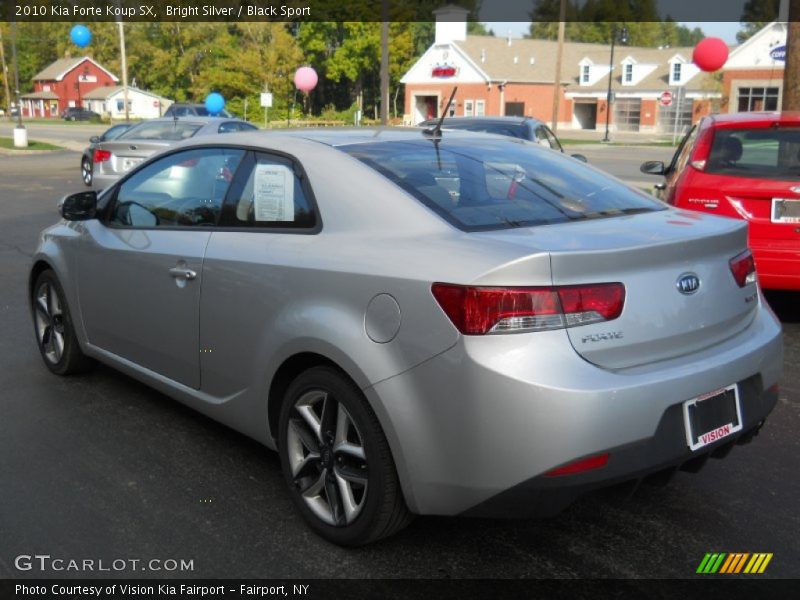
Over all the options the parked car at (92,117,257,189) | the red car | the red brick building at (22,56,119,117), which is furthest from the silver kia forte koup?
the red brick building at (22,56,119,117)

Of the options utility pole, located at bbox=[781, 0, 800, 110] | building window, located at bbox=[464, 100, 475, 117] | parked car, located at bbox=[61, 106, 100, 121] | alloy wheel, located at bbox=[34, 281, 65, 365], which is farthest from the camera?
parked car, located at bbox=[61, 106, 100, 121]

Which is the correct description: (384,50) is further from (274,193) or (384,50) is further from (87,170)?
(274,193)

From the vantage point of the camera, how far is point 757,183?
6.26 meters

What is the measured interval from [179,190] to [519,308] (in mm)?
2290

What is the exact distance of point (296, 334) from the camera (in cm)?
321

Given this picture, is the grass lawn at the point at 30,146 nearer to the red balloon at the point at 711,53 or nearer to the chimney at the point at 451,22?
the red balloon at the point at 711,53

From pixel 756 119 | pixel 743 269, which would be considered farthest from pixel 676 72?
pixel 743 269

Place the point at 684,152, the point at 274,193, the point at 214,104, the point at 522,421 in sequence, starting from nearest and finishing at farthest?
1. the point at 522,421
2. the point at 274,193
3. the point at 684,152
4. the point at 214,104

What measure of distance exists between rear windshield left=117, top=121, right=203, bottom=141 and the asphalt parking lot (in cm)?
1101

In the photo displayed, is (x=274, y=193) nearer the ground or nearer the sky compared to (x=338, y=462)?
nearer the sky

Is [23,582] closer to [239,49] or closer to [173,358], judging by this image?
[173,358]

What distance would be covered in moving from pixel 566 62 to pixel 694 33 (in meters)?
86.0

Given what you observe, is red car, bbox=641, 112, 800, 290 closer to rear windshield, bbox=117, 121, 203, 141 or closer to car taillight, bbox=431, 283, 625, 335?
car taillight, bbox=431, 283, 625, 335

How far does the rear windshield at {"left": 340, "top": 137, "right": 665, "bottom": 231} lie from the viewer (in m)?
3.26
